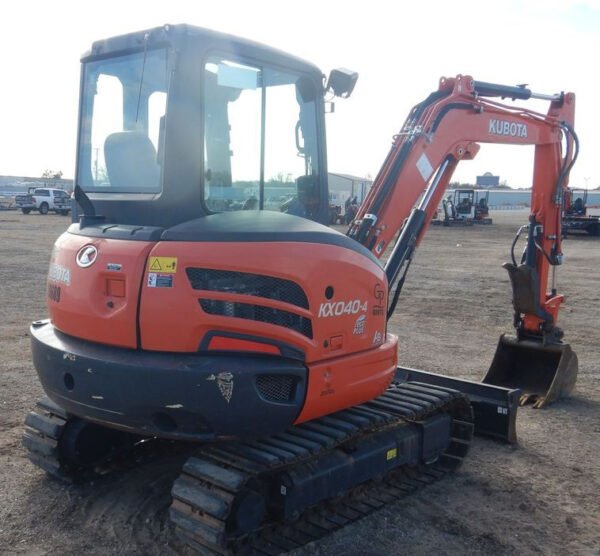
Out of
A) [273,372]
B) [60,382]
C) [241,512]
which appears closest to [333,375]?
[273,372]

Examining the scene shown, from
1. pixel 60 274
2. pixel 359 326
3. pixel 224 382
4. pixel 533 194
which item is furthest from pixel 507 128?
pixel 60 274

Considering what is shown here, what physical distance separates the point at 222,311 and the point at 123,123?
158 centimetres

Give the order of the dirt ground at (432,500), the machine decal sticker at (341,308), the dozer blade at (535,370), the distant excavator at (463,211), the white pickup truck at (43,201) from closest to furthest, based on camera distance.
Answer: the machine decal sticker at (341,308) → the dirt ground at (432,500) → the dozer blade at (535,370) → the distant excavator at (463,211) → the white pickup truck at (43,201)

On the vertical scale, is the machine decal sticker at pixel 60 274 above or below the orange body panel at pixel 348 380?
above

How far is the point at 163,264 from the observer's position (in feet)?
13.2

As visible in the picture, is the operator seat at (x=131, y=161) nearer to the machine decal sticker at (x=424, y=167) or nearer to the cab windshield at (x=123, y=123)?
the cab windshield at (x=123, y=123)

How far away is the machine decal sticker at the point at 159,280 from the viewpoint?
13.1 feet

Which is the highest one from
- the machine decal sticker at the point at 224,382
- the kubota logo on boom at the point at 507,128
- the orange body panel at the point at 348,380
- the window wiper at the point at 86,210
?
the kubota logo on boom at the point at 507,128

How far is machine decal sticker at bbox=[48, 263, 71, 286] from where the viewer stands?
4461 millimetres

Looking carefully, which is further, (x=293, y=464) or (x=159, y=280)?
(x=293, y=464)

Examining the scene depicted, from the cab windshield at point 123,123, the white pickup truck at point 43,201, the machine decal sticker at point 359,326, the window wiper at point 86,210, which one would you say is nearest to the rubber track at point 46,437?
the window wiper at point 86,210

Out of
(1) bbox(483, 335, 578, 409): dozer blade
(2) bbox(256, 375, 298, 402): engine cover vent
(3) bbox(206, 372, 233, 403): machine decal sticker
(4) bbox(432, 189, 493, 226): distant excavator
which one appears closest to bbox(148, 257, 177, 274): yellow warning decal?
(3) bbox(206, 372, 233, 403): machine decal sticker

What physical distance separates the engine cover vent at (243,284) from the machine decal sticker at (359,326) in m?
0.61

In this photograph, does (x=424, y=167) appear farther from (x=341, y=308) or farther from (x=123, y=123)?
(x=123, y=123)
